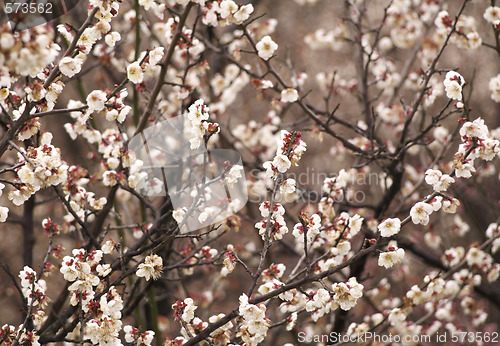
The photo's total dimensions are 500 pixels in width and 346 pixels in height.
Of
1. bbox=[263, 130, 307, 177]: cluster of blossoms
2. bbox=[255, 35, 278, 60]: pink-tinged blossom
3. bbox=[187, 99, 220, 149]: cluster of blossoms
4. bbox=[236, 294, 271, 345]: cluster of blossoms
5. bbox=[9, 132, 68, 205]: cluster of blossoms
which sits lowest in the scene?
bbox=[236, 294, 271, 345]: cluster of blossoms

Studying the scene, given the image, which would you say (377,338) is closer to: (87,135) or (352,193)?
(352,193)

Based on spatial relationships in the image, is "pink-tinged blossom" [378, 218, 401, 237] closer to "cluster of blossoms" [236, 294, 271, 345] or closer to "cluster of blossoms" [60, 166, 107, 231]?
"cluster of blossoms" [236, 294, 271, 345]

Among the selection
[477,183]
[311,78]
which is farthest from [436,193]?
[311,78]

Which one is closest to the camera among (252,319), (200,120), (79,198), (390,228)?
(252,319)

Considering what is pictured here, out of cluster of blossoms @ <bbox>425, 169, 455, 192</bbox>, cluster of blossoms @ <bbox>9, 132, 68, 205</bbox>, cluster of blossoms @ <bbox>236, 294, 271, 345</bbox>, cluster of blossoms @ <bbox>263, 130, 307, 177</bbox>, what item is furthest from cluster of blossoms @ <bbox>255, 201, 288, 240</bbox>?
cluster of blossoms @ <bbox>9, 132, 68, 205</bbox>

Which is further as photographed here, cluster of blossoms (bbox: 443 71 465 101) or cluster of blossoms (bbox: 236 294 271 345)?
cluster of blossoms (bbox: 443 71 465 101)

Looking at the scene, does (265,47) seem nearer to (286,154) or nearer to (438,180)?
(286,154)

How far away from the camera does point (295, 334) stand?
4.65 m

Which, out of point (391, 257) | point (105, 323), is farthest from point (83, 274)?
point (391, 257)

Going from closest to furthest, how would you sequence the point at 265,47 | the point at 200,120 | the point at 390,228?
1. the point at 390,228
2. the point at 200,120
3. the point at 265,47

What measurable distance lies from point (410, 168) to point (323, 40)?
1.50 metres

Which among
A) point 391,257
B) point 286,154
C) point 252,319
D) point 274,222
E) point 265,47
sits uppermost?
point 265,47

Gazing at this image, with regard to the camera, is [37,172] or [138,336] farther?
[138,336]

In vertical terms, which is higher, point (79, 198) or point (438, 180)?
point (79, 198)
